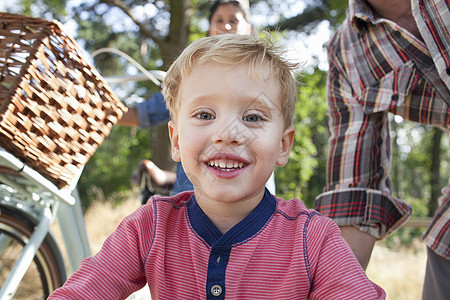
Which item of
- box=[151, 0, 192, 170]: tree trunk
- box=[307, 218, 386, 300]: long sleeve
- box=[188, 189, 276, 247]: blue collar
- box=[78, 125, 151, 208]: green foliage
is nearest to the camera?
box=[307, 218, 386, 300]: long sleeve

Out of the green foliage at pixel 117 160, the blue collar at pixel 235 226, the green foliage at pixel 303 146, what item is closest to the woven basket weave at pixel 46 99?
the blue collar at pixel 235 226

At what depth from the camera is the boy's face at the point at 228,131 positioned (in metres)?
1.10

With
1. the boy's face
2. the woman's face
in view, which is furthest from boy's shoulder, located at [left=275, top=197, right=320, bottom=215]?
the woman's face

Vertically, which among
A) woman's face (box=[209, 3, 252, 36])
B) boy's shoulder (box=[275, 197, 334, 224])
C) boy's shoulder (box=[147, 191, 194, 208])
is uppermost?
woman's face (box=[209, 3, 252, 36])

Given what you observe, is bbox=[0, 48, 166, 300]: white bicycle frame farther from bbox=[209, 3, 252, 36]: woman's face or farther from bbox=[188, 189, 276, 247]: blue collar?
bbox=[209, 3, 252, 36]: woman's face

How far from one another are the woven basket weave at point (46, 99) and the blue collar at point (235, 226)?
456 millimetres

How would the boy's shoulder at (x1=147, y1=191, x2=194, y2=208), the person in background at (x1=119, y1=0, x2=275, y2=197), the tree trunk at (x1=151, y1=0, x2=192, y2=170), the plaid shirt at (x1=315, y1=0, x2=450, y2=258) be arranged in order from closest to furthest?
the boy's shoulder at (x1=147, y1=191, x2=194, y2=208), the plaid shirt at (x1=315, y1=0, x2=450, y2=258), the person in background at (x1=119, y1=0, x2=275, y2=197), the tree trunk at (x1=151, y1=0, x2=192, y2=170)

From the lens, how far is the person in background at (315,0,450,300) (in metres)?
1.51

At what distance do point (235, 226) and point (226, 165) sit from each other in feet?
0.54

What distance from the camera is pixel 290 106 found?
1.31 meters

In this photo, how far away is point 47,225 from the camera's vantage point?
5.54 feet

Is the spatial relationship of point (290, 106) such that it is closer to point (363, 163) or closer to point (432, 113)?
point (363, 163)

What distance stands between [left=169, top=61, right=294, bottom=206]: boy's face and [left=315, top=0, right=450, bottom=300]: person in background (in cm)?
52

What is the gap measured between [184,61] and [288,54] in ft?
1.00
